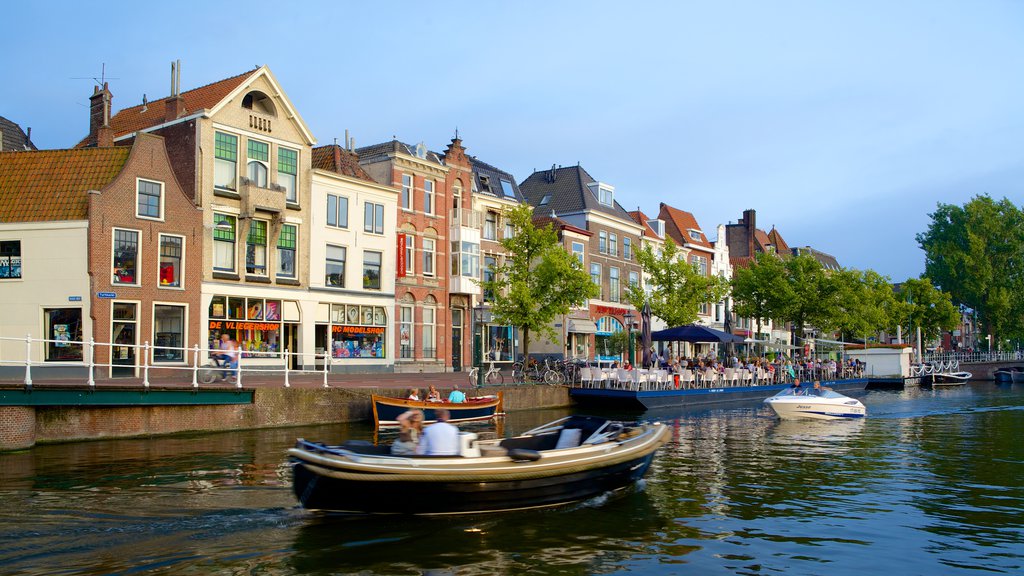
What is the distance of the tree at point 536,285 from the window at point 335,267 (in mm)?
6569

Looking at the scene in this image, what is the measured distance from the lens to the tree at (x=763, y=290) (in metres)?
58.0

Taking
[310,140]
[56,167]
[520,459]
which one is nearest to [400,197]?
[310,140]

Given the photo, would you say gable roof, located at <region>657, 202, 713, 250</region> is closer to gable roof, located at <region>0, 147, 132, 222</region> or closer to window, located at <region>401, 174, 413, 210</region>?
window, located at <region>401, 174, 413, 210</region>

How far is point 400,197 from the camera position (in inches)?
1631

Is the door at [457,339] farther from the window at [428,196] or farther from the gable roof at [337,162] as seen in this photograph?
the gable roof at [337,162]

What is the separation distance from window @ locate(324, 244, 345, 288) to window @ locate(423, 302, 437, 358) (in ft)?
18.5

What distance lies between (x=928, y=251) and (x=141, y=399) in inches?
3496

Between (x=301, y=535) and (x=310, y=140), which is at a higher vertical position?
(x=310, y=140)

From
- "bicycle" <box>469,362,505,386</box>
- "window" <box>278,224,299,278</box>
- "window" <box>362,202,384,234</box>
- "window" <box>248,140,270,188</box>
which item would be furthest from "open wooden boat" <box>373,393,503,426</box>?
"window" <box>362,202,384,234</box>

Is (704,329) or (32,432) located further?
(704,329)

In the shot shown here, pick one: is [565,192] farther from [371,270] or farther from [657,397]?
[657,397]

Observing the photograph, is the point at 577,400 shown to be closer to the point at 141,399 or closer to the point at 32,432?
the point at 141,399

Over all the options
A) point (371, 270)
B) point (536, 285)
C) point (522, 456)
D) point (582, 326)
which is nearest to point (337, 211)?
point (371, 270)

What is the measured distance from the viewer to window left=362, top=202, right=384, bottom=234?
39.2m
